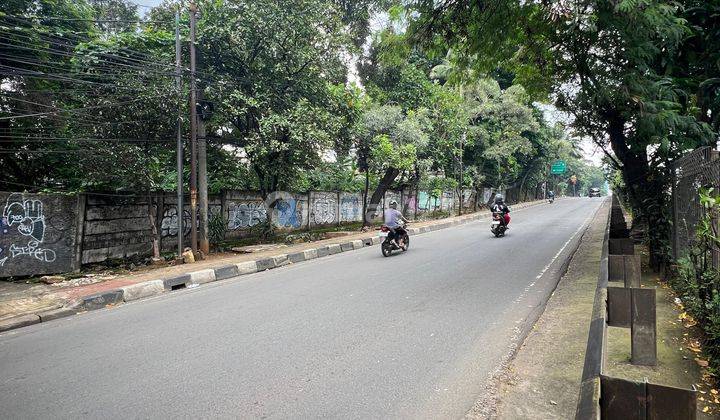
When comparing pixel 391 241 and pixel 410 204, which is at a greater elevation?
pixel 410 204

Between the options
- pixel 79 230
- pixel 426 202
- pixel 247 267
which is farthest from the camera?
pixel 426 202

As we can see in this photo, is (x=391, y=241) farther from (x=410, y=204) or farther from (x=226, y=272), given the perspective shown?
(x=410, y=204)

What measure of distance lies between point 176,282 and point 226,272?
1.26m

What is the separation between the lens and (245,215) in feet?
50.8

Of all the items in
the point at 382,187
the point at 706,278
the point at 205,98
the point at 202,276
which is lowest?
the point at 202,276

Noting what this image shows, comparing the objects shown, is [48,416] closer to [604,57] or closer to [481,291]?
[481,291]

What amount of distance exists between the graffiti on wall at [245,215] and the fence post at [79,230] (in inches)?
202

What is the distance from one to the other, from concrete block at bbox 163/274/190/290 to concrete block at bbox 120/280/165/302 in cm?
12

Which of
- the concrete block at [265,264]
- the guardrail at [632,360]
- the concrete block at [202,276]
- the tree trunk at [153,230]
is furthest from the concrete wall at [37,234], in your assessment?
the guardrail at [632,360]

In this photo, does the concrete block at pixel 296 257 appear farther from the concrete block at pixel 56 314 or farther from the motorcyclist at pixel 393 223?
the concrete block at pixel 56 314

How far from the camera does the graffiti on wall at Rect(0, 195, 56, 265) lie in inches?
347

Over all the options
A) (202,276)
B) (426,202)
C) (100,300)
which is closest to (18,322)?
(100,300)

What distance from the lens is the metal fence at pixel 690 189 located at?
171 inches

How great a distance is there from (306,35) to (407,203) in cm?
1356
